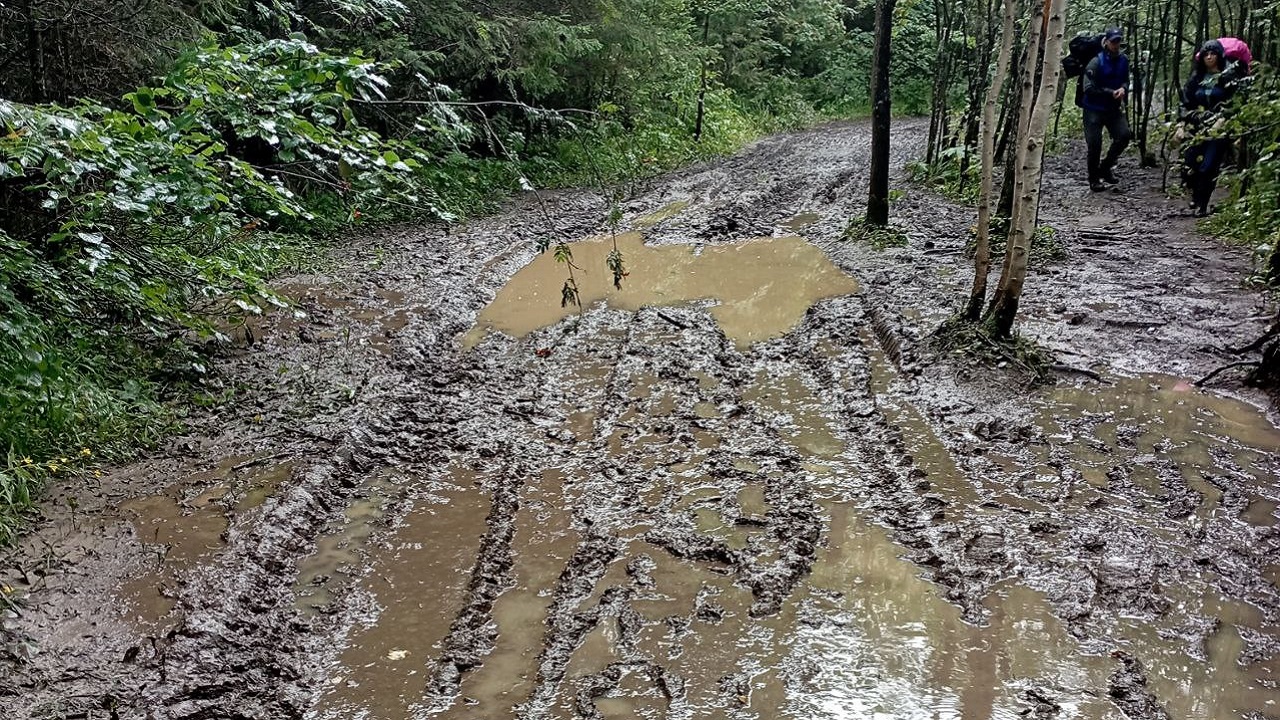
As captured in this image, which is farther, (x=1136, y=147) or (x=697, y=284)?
(x=1136, y=147)

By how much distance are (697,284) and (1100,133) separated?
6.34m

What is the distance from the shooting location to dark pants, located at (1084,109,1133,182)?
10492 mm

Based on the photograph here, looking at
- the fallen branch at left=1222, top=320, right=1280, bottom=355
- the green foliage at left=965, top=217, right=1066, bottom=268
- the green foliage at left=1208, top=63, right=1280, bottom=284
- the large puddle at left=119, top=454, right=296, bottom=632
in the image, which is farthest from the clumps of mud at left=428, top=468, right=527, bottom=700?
the green foliage at left=1208, top=63, right=1280, bottom=284

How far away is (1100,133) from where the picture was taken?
10656 mm

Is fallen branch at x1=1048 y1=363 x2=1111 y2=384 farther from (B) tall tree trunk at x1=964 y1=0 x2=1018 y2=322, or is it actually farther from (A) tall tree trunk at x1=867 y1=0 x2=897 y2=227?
(A) tall tree trunk at x1=867 y1=0 x2=897 y2=227

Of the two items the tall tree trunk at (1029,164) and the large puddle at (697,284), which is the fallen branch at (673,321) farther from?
the tall tree trunk at (1029,164)

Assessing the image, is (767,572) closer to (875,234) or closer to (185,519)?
(185,519)

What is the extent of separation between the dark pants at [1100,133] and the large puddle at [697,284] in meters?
4.25

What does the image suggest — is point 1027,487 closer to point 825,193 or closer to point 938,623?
point 938,623

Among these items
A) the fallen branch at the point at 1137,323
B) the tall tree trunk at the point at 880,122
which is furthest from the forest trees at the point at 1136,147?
the tall tree trunk at the point at 880,122

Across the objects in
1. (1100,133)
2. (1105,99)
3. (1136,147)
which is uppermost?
(1105,99)

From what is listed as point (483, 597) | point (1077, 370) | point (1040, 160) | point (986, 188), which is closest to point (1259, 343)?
point (1077, 370)

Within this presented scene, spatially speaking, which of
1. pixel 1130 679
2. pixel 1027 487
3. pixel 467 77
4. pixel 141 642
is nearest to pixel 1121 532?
pixel 1027 487

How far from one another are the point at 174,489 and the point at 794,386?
13.3ft
